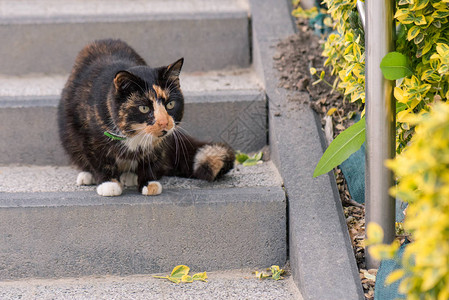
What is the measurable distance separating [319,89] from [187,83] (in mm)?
757

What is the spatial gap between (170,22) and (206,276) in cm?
162

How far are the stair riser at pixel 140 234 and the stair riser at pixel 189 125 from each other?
21.3 inches

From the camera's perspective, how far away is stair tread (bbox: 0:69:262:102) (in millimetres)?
2949

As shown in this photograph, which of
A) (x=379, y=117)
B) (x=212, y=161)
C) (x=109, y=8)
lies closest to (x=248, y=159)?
(x=212, y=161)

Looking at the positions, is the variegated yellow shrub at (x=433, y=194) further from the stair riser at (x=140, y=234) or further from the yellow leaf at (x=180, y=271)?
the yellow leaf at (x=180, y=271)

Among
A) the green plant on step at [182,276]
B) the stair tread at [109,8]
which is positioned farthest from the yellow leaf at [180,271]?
the stair tread at [109,8]

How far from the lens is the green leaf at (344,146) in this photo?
2.05m

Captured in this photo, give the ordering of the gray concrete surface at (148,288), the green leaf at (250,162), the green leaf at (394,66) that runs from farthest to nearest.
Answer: the green leaf at (250,162)
the gray concrete surface at (148,288)
the green leaf at (394,66)

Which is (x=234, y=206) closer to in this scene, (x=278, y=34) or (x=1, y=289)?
(x=1, y=289)

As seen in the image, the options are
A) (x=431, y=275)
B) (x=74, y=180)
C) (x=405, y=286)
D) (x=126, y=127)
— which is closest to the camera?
(x=431, y=275)

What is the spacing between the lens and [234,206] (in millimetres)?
2285

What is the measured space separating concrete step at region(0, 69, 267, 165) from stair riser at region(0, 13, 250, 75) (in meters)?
0.36

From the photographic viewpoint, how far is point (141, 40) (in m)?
3.27

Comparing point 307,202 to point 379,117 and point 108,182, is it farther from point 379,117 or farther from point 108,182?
point 108,182
